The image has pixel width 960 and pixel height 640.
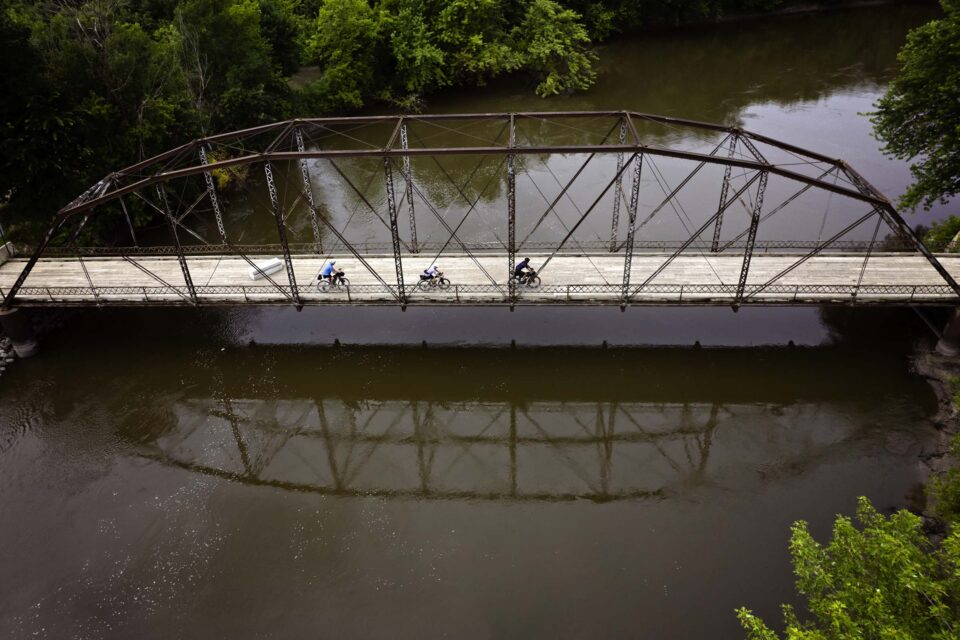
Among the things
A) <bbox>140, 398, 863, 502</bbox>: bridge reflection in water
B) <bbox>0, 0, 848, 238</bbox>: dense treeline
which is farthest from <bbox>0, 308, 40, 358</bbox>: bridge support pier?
<bbox>140, 398, 863, 502</bbox>: bridge reflection in water

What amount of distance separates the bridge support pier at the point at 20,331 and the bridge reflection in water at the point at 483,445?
8.80 metres

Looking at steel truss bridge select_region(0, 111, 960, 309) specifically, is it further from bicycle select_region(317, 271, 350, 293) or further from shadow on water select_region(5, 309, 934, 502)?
shadow on water select_region(5, 309, 934, 502)

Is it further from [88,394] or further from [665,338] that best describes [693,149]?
[88,394]

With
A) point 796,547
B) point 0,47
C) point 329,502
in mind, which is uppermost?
point 0,47

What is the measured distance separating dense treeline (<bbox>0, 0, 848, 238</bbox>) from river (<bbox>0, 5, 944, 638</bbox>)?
29.6ft

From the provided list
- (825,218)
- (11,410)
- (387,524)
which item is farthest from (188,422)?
(825,218)

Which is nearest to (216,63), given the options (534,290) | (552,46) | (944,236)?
(552,46)

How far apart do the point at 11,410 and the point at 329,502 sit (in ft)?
49.7

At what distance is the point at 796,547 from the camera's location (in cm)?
1575

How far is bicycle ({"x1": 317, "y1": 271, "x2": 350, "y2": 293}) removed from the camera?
28391mm

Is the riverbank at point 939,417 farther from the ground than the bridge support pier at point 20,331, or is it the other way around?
the bridge support pier at point 20,331

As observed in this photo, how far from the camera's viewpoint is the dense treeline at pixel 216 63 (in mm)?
32031

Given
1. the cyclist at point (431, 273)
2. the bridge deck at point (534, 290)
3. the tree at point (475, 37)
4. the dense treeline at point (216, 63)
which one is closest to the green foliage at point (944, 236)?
the bridge deck at point (534, 290)

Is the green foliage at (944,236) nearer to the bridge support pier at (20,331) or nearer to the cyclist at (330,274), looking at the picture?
the cyclist at (330,274)
